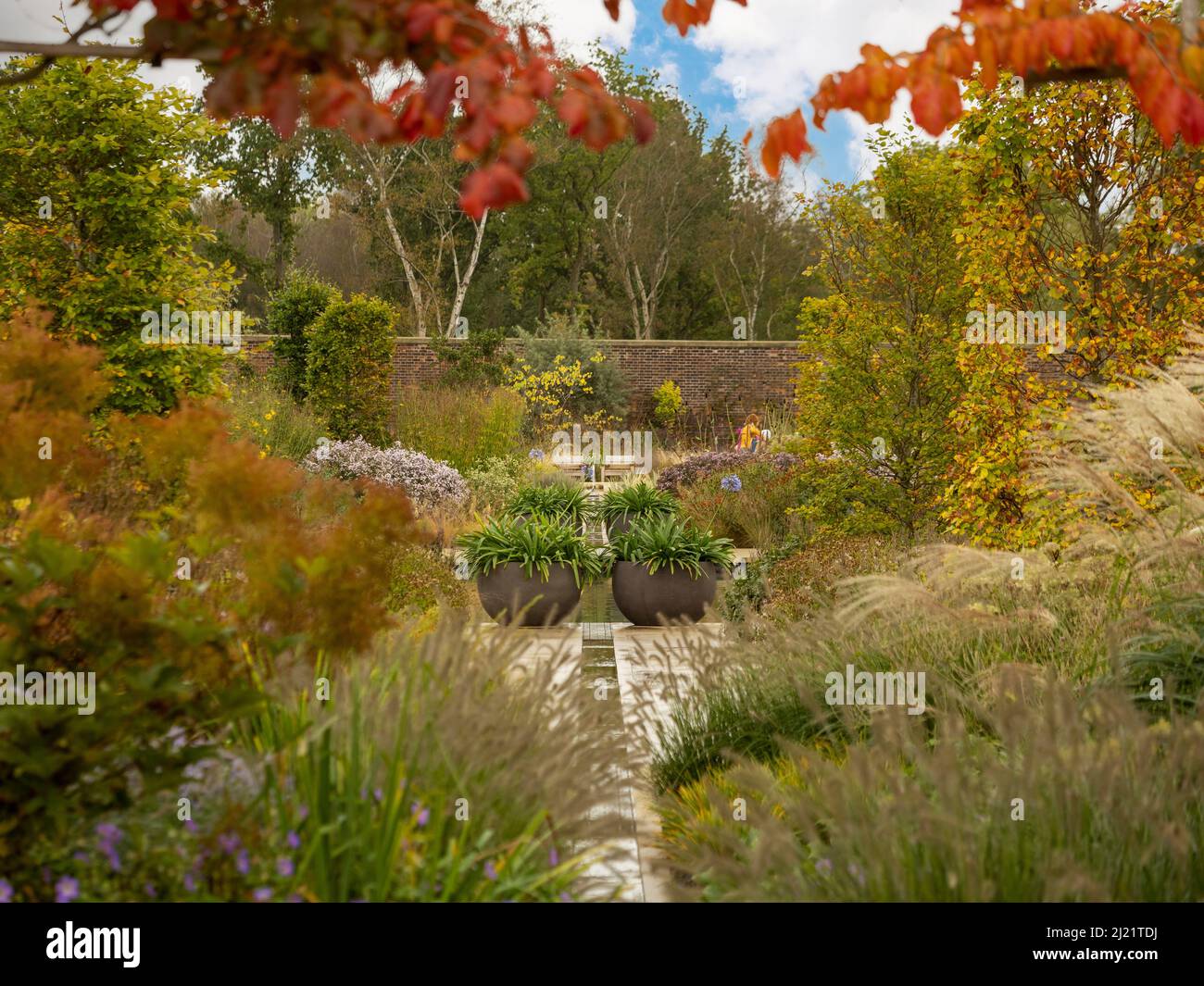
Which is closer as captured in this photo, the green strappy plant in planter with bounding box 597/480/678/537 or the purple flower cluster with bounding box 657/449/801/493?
the green strappy plant in planter with bounding box 597/480/678/537

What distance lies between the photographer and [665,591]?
861cm

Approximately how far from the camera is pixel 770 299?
129 feet

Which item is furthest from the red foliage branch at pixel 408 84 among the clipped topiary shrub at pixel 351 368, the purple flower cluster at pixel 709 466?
the clipped topiary shrub at pixel 351 368

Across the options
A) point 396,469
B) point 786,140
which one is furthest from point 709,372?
point 786,140

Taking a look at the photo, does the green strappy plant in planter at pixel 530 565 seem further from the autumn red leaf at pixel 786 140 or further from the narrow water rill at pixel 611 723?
the autumn red leaf at pixel 786 140

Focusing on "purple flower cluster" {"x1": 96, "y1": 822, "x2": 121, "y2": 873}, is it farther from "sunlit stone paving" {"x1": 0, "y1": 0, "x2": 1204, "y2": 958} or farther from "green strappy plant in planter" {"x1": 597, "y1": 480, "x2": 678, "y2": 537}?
"green strappy plant in planter" {"x1": 597, "y1": 480, "x2": 678, "y2": 537}

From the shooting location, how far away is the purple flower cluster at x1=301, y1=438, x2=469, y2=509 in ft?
41.7

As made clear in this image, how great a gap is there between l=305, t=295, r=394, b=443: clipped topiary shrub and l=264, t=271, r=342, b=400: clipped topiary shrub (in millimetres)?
1357

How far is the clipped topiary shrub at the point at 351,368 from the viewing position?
54.2 ft

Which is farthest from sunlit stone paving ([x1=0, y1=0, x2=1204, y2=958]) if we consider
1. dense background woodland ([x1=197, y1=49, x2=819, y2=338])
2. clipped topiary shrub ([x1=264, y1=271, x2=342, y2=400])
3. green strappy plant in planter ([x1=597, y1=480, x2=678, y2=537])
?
dense background woodland ([x1=197, y1=49, x2=819, y2=338])

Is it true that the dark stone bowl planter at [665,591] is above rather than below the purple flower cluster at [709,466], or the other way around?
below

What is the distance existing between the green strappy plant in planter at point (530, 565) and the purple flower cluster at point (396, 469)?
12.9 ft

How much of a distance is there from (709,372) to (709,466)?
11275 millimetres

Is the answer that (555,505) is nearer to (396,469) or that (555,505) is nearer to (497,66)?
(396,469)
